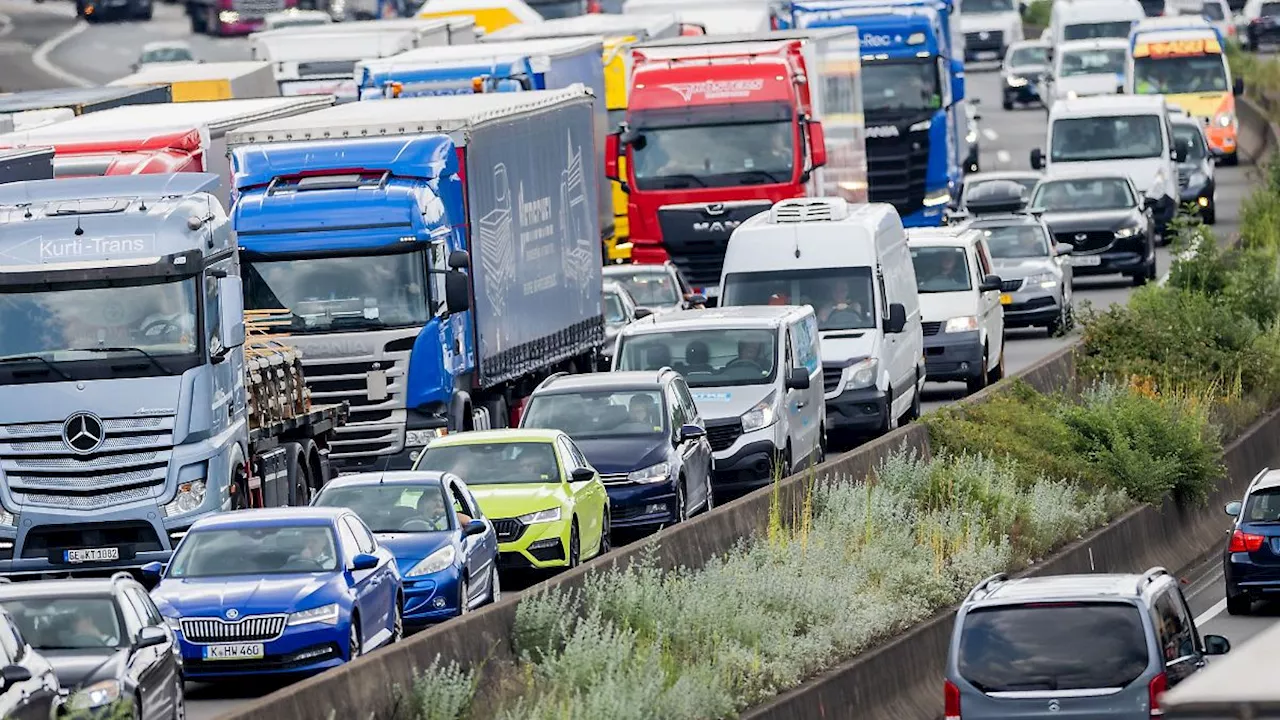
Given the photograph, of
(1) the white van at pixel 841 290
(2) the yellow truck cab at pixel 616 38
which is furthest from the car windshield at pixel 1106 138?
(1) the white van at pixel 841 290

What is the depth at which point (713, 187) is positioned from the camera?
3828 cm

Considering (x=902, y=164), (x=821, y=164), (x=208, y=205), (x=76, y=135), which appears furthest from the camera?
(x=902, y=164)

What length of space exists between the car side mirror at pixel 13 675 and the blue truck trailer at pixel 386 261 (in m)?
13.0

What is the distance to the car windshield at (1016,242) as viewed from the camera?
40.6 m

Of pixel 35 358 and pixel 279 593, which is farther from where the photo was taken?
pixel 35 358

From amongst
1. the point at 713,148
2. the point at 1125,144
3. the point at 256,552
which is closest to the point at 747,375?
the point at 256,552

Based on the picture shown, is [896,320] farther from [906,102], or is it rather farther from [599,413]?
[906,102]

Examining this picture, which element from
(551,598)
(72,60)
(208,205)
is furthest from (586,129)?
(72,60)

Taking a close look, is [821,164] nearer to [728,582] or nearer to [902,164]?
[902,164]

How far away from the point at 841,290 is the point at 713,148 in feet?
26.8

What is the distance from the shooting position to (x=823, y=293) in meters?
30.5

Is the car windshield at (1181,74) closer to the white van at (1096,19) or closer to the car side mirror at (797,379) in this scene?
the white van at (1096,19)

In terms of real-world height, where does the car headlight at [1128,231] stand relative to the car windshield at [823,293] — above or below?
below

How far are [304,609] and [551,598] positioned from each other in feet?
5.02
